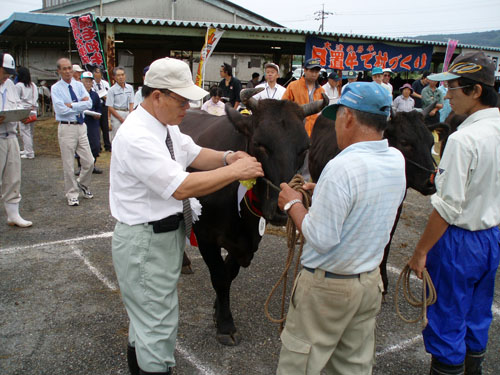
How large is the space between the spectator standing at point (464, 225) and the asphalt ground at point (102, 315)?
826mm

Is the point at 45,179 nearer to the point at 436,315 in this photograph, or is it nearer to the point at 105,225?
the point at 105,225

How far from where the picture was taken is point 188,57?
23.5m

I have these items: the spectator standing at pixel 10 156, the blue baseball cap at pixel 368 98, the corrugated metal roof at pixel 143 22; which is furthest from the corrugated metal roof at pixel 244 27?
the blue baseball cap at pixel 368 98

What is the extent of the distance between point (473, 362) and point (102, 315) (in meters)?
3.12

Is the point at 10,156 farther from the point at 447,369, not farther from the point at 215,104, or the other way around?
the point at 447,369

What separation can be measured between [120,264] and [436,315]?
80.8 inches

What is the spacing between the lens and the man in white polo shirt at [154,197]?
2246 mm

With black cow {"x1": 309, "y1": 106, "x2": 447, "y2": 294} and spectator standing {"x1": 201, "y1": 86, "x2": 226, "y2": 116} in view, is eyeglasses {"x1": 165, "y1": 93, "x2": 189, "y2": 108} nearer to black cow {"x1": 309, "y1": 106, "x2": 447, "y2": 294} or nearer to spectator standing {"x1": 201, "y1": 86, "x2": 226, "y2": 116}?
black cow {"x1": 309, "y1": 106, "x2": 447, "y2": 294}

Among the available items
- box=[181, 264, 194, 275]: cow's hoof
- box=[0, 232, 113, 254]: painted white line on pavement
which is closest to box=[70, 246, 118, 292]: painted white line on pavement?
box=[0, 232, 113, 254]: painted white line on pavement

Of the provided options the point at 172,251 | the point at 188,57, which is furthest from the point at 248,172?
the point at 188,57

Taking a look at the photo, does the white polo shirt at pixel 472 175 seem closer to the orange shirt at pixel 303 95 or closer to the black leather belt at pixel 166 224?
the black leather belt at pixel 166 224

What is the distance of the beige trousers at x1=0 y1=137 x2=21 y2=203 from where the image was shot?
5641 mm

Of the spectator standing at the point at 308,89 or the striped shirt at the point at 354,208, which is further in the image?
the spectator standing at the point at 308,89

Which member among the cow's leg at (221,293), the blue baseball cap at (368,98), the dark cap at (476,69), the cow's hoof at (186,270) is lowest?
the cow's hoof at (186,270)
